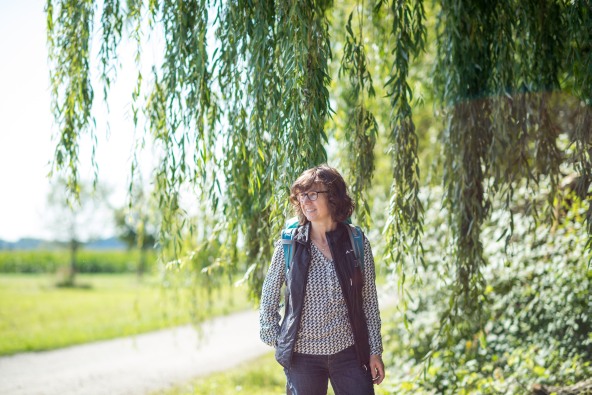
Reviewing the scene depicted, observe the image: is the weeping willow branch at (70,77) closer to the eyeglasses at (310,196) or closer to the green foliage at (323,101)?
the green foliage at (323,101)

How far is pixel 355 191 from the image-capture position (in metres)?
3.73

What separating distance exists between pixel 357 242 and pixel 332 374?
58cm

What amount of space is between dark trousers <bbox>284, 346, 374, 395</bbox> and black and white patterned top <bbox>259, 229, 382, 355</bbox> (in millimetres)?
38

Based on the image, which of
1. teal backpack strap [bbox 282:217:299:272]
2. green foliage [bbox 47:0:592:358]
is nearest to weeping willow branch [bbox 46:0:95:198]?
green foliage [bbox 47:0:592:358]

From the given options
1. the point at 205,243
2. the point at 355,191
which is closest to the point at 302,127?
the point at 355,191

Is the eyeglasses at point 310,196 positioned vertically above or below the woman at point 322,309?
above

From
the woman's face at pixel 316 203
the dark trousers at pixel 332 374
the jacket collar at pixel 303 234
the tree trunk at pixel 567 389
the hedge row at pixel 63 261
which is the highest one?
the woman's face at pixel 316 203

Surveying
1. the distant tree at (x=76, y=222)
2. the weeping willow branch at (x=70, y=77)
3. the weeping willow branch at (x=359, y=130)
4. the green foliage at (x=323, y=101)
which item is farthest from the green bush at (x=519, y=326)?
the distant tree at (x=76, y=222)

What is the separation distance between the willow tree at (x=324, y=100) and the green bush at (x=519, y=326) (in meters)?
0.73

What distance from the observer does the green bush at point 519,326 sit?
469 centimetres

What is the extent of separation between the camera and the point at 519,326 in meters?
5.58

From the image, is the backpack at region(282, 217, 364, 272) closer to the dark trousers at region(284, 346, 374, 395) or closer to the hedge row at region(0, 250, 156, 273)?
the dark trousers at region(284, 346, 374, 395)

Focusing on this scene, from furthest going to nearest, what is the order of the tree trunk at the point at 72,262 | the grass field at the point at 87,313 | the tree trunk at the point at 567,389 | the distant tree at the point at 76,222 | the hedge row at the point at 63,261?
the hedge row at the point at 63,261, the distant tree at the point at 76,222, the tree trunk at the point at 72,262, the grass field at the point at 87,313, the tree trunk at the point at 567,389

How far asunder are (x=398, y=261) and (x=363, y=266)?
1098mm
